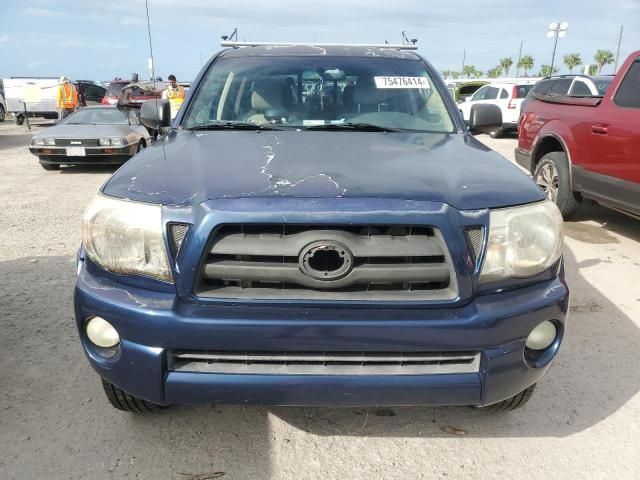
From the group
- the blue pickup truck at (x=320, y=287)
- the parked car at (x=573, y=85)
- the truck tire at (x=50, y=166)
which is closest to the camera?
the blue pickup truck at (x=320, y=287)

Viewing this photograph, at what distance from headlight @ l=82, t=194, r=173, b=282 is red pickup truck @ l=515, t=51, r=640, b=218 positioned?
3.80 m

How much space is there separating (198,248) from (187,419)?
1.09 metres

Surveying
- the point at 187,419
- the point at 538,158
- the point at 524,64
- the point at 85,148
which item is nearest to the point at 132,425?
the point at 187,419

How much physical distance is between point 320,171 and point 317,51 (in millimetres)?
1770

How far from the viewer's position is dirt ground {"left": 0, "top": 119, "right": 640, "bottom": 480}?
226cm

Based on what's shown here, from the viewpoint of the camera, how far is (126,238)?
198cm

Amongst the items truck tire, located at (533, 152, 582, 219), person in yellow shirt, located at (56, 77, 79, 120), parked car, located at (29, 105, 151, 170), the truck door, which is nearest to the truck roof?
the truck door

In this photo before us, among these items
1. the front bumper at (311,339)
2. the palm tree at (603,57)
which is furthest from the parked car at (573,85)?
the palm tree at (603,57)

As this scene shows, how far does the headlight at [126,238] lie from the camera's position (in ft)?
6.38

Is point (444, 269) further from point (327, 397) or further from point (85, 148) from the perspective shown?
point (85, 148)

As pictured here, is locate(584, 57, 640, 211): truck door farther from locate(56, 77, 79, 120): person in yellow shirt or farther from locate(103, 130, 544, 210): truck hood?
locate(56, 77, 79, 120): person in yellow shirt

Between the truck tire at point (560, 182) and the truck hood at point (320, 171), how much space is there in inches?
141

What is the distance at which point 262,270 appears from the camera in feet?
6.24

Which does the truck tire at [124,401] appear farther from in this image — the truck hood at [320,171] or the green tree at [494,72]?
the green tree at [494,72]
